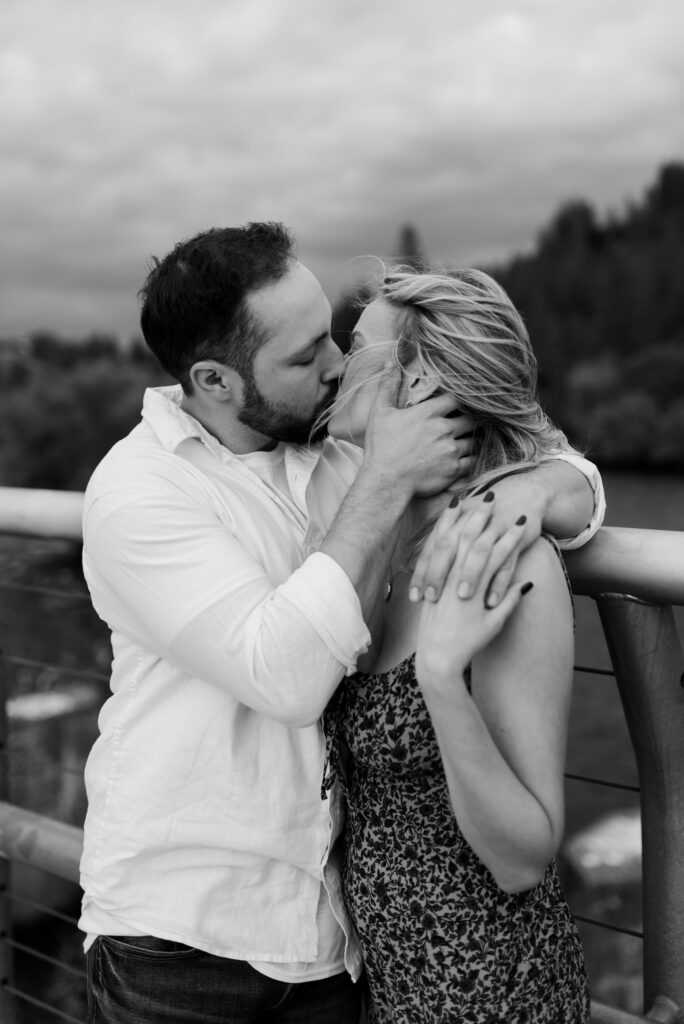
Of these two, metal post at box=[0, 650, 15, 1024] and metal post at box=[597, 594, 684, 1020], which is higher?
metal post at box=[597, 594, 684, 1020]

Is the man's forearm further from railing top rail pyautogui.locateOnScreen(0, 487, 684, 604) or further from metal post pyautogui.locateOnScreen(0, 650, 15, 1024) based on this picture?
metal post pyautogui.locateOnScreen(0, 650, 15, 1024)

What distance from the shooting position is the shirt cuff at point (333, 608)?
1.67 m

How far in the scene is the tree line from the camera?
6391 centimetres

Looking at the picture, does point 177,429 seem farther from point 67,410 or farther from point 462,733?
point 67,410

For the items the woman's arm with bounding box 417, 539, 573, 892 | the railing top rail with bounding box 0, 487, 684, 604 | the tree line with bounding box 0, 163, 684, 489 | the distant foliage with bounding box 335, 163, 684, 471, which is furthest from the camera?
the tree line with bounding box 0, 163, 684, 489

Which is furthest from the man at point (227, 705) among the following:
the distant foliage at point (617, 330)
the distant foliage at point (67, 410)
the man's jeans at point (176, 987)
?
the distant foliage at point (67, 410)

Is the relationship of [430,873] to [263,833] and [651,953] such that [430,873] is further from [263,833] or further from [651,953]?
[651,953]

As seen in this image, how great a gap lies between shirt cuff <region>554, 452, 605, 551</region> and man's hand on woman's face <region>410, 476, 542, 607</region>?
4.6 inches

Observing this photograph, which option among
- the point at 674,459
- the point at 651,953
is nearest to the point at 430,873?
the point at 651,953

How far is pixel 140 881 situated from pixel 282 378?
1050 mm

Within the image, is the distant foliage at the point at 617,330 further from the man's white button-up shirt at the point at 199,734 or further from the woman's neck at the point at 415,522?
the man's white button-up shirt at the point at 199,734

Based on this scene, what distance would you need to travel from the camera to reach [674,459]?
6303cm

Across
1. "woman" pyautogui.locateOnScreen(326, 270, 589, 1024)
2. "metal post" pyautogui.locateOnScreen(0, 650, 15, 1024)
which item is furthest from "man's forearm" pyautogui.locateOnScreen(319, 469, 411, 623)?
"metal post" pyautogui.locateOnScreen(0, 650, 15, 1024)

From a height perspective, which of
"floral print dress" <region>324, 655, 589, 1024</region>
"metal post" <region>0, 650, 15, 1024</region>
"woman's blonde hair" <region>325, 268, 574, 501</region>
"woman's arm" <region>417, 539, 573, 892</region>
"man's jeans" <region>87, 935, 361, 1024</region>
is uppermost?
"woman's blonde hair" <region>325, 268, 574, 501</region>
